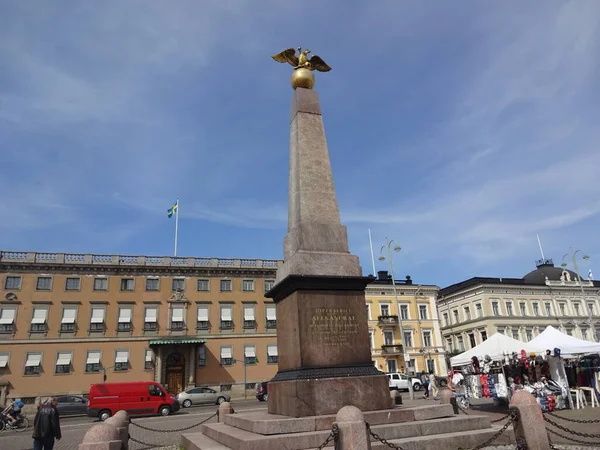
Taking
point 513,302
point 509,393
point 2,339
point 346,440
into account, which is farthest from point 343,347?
point 513,302

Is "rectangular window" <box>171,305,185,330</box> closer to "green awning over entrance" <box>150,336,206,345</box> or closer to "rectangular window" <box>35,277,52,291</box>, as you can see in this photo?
"green awning over entrance" <box>150,336,206,345</box>

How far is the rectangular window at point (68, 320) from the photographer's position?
1348 inches

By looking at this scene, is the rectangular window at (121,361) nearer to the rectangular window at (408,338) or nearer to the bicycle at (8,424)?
the bicycle at (8,424)

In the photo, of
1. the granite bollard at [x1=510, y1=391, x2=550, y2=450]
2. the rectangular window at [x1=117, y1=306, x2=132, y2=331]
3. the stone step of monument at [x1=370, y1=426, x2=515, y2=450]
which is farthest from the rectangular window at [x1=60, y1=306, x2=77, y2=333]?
the granite bollard at [x1=510, y1=391, x2=550, y2=450]

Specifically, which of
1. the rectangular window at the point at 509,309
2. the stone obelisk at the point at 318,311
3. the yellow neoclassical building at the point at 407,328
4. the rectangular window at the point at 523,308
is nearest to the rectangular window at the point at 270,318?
the yellow neoclassical building at the point at 407,328

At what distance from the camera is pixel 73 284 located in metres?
35.4

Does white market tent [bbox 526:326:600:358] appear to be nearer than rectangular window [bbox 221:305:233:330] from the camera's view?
Yes

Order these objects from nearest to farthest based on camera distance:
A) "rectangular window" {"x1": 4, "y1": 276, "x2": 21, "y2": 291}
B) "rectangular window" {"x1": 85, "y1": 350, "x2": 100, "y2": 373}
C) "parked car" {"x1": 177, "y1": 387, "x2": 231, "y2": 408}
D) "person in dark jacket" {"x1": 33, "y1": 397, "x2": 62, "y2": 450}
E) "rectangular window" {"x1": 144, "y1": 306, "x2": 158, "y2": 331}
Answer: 1. "person in dark jacket" {"x1": 33, "y1": 397, "x2": 62, "y2": 450}
2. "parked car" {"x1": 177, "y1": 387, "x2": 231, "y2": 408}
3. "rectangular window" {"x1": 85, "y1": 350, "x2": 100, "y2": 373}
4. "rectangular window" {"x1": 4, "y1": 276, "x2": 21, "y2": 291}
5. "rectangular window" {"x1": 144, "y1": 306, "x2": 158, "y2": 331}

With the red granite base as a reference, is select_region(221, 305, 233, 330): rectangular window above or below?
above

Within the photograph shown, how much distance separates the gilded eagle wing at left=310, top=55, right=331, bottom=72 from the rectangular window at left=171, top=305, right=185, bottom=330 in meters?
30.6

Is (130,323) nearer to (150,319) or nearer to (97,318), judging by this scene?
(150,319)

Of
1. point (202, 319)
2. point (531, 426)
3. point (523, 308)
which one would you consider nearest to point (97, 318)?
point (202, 319)

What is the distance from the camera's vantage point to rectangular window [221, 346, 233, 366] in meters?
37.1

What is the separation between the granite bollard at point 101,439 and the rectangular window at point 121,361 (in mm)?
31874
